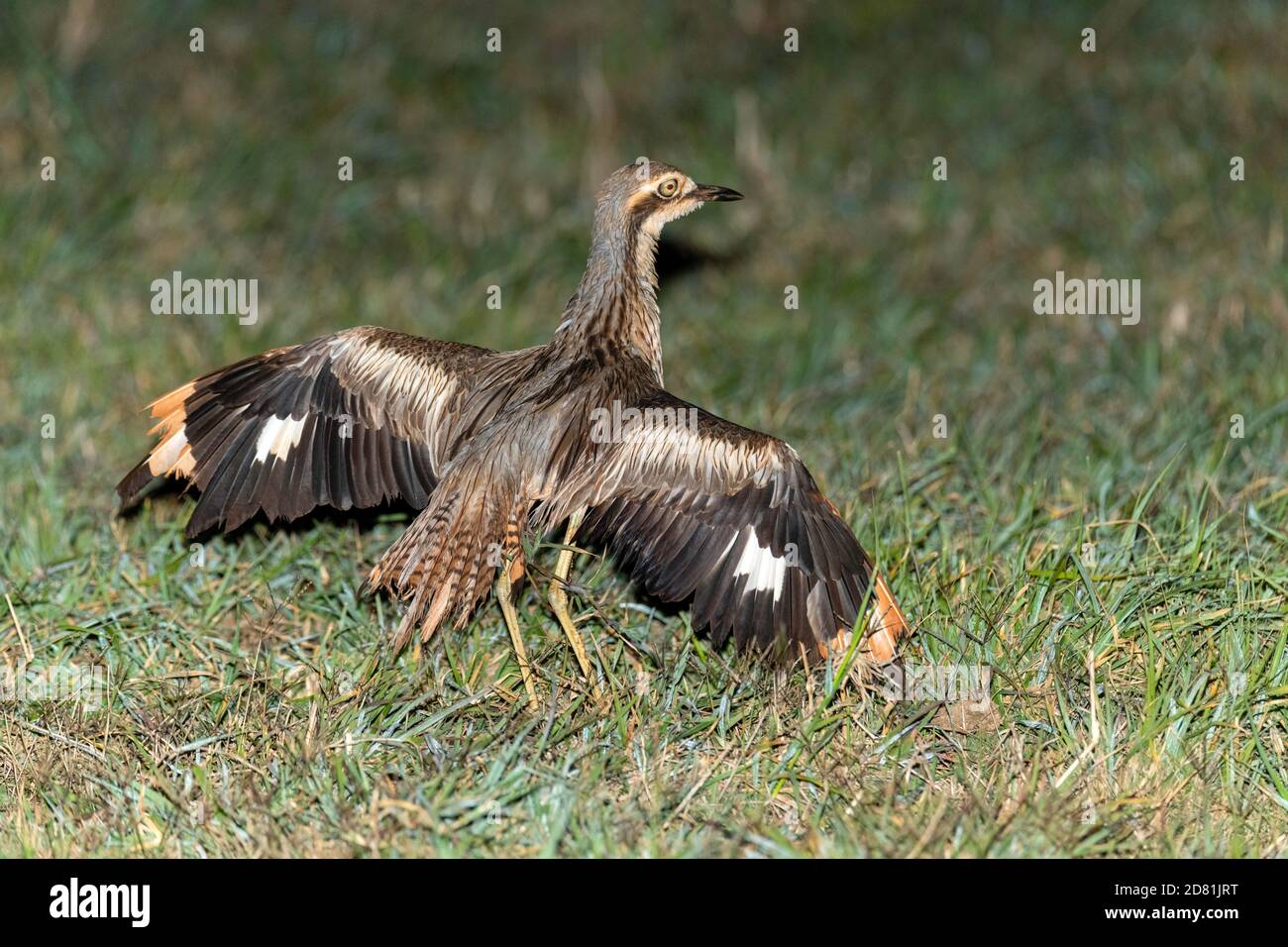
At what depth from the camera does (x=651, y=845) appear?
162 inches

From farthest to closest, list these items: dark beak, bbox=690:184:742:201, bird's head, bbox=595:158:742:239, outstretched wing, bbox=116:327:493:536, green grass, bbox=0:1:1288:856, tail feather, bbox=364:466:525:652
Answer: dark beak, bbox=690:184:742:201, bird's head, bbox=595:158:742:239, outstretched wing, bbox=116:327:493:536, tail feather, bbox=364:466:525:652, green grass, bbox=0:1:1288:856

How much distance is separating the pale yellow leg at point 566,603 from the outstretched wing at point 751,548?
0.89 ft

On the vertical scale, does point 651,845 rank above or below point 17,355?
below

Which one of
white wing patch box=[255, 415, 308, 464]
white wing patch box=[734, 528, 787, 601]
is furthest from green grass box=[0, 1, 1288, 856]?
white wing patch box=[255, 415, 308, 464]

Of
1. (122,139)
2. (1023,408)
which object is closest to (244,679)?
(1023,408)

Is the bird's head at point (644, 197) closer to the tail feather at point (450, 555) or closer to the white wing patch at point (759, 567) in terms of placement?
the tail feather at point (450, 555)

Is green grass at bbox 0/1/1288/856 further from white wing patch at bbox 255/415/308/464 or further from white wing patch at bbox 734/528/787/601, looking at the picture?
white wing patch at bbox 255/415/308/464

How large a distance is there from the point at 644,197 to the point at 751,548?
1429 millimetres

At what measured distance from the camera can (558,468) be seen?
4.90 metres

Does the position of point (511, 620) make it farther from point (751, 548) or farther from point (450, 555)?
point (751, 548)

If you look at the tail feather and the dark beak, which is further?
the dark beak

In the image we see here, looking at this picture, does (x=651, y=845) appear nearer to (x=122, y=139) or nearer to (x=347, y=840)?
(x=347, y=840)

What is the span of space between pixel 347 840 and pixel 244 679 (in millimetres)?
1066

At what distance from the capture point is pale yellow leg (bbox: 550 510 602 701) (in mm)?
4859
